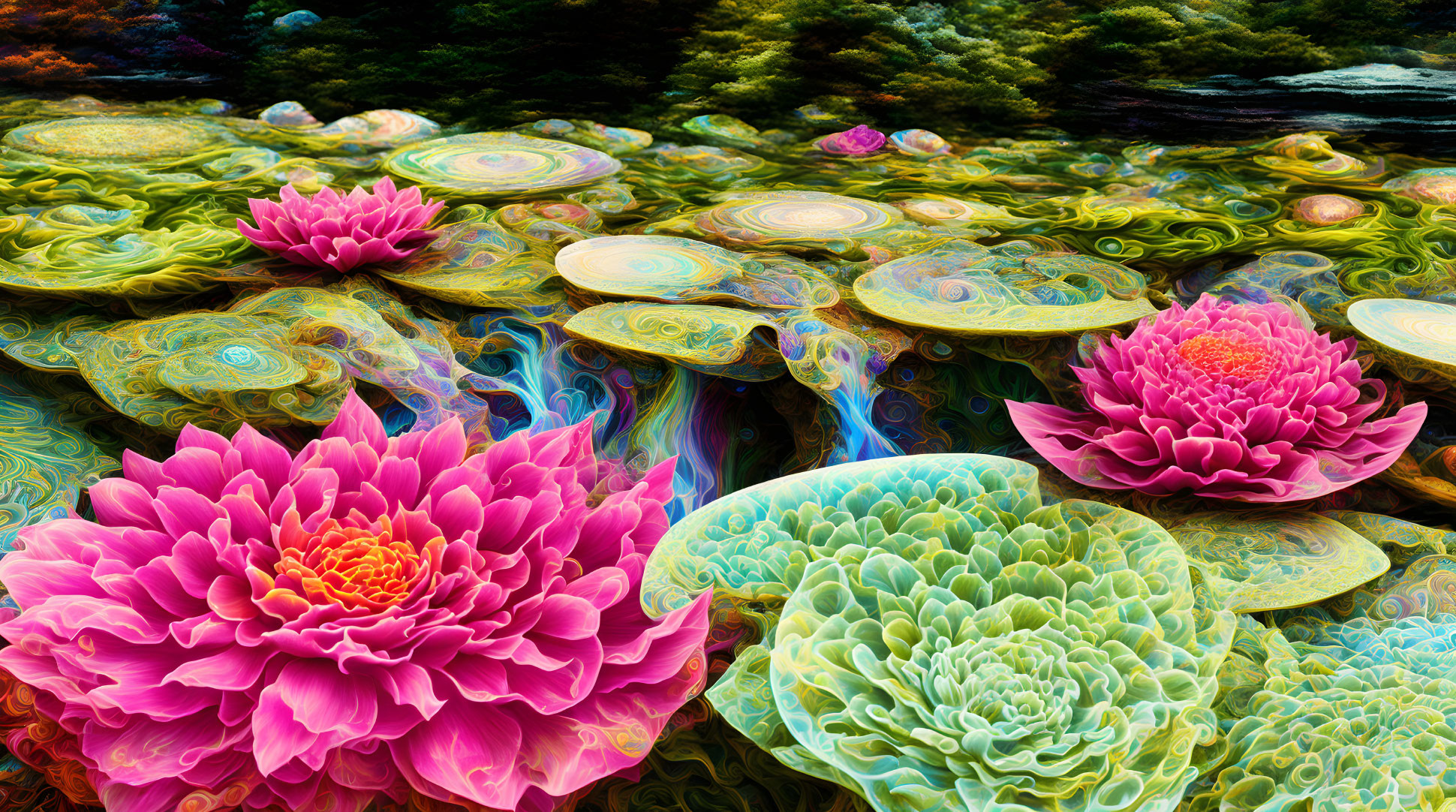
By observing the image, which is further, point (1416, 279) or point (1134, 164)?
point (1134, 164)

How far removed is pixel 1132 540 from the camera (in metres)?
0.74

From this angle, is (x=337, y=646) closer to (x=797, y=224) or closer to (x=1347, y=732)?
(x=1347, y=732)

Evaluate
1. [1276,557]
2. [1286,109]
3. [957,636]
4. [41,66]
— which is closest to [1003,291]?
[1276,557]

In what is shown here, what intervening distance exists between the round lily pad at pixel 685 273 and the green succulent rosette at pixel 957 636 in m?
0.31

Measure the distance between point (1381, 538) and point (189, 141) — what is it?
1.57 m

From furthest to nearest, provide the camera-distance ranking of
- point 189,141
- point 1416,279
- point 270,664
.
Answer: point 189,141 < point 1416,279 < point 270,664

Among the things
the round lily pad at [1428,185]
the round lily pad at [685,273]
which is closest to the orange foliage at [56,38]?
the round lily pad at [685,273]

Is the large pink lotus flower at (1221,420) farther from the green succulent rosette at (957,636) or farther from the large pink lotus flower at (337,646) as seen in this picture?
the large pink lotus flower at (337,646)

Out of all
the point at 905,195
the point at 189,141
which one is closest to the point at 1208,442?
the point at 905,195

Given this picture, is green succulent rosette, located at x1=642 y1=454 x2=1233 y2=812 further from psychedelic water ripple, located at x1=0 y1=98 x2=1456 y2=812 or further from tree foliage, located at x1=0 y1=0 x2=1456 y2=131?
tree foliage, located at x1=0 y1=0 x2=1456 y2=131

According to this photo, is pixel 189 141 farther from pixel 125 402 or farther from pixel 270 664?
pixel 270 664

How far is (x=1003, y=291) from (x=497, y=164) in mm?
718

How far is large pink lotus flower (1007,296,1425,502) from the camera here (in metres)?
0.79

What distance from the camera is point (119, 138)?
4.68 ft
